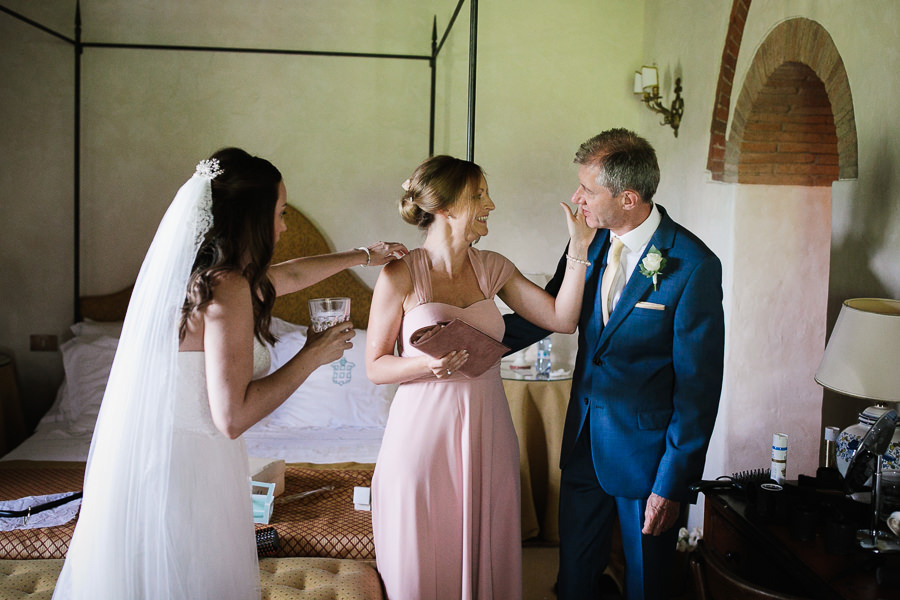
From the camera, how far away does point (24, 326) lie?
15.2 ft

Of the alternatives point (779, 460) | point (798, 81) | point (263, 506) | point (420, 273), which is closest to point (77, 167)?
point (263, 506)

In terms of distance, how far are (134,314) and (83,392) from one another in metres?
2.81

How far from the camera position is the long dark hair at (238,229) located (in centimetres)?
169

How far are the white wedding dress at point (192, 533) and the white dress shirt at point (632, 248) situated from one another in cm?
115

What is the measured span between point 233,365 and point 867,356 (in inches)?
61.9

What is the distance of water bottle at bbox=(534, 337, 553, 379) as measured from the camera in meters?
4.08

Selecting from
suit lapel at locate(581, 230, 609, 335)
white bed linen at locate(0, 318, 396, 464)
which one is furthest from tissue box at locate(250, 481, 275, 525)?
suit lapel at locate(581, 230, 609, 335)

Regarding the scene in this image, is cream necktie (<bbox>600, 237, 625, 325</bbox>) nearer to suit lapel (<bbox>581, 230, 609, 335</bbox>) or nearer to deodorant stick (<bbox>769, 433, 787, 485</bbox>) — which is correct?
suit lapel (<bbox>581, 230, 609, 335</bbox>)

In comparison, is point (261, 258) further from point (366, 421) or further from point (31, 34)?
point (31, 34)

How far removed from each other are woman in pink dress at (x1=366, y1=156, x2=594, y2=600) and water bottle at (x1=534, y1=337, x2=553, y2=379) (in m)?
1.80

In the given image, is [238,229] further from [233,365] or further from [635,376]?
[635,376]

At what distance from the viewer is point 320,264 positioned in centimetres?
231

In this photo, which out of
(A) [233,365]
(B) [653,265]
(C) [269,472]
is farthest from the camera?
(C) [269,472]

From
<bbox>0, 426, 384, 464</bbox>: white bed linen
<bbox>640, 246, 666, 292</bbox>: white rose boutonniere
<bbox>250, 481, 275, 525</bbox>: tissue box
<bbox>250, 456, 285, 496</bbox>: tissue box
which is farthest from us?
<bbox>0, 426, 384, 464</bbox>: white bed linen
